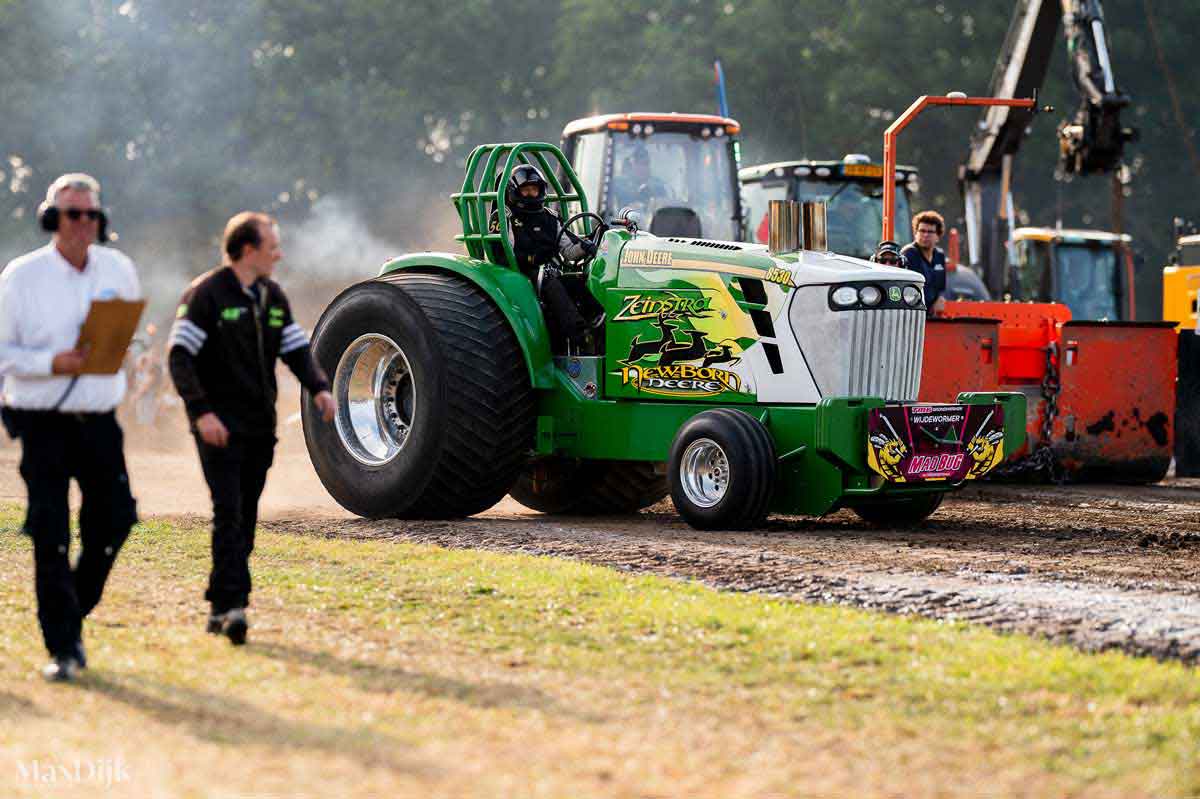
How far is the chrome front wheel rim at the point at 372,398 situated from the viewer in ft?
45.6

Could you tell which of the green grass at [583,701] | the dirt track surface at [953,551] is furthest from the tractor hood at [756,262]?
the green grass at [583,701]

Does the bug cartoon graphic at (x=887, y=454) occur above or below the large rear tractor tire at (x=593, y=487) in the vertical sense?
above

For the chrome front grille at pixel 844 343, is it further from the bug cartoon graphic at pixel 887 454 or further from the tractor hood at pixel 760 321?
the bug cartoon graphic at pixel 887 454

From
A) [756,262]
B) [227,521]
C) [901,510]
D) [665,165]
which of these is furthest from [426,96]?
[227,521]

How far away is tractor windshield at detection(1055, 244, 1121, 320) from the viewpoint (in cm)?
3003

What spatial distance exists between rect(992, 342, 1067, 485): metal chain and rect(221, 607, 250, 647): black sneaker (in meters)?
10.6

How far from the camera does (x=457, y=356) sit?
43.1 ft

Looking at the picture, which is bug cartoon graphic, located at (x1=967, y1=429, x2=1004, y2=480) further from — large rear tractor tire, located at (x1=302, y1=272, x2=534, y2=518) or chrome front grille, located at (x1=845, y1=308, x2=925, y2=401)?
large rear tractor tire, located at (x1=302, y1=272, x2=534, y2=518)

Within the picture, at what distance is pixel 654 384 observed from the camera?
1328 centimetres

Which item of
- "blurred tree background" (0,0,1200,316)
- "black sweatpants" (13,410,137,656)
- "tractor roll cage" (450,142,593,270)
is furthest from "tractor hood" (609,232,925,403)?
"blurred tree background" (0,0,1200,316)

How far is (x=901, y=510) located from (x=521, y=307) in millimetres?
2897

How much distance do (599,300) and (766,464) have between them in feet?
6.15

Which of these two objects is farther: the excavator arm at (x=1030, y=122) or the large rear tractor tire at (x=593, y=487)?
the excavator arm at (x=1030, y=122)

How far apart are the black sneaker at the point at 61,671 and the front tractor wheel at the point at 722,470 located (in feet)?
18.1
